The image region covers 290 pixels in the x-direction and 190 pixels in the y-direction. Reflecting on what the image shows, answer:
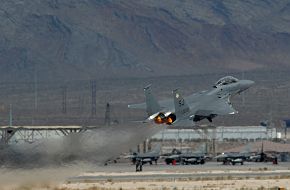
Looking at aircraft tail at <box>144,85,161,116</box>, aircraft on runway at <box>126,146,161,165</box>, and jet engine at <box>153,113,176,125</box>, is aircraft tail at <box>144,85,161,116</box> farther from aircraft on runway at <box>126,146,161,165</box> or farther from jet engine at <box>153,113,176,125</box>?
aircraft on runway at <box>126,146,161,165</box>

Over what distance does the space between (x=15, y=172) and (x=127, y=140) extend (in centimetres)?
942

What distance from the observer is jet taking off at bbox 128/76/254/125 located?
115 meters

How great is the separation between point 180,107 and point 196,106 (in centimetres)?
352

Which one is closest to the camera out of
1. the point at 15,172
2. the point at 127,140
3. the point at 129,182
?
the point at 15,172

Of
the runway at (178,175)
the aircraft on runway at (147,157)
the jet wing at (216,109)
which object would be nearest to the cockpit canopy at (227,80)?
the jet wing at (216,109)

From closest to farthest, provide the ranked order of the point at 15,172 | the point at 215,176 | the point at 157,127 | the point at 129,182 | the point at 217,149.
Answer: the point at 15,172, the point at 157,127, the point at 129,182, the point at 215,176, the point at 217,149

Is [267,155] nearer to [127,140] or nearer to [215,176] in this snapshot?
[215,176]

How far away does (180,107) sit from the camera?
115 meters

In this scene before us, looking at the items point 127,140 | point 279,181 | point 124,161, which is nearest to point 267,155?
point 124,161

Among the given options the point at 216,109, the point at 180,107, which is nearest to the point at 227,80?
the point at 216,109

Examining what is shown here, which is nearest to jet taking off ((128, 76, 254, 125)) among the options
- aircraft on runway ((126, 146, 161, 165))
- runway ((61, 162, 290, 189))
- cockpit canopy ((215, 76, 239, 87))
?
cockpit canopy ((215, 76, 239, 87))

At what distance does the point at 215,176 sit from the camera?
115 m

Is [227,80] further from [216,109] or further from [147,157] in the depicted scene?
[147,157]

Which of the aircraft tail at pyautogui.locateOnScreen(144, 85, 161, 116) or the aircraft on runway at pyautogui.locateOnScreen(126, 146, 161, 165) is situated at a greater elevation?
the aircraft tail at pyautogui.locateOnScreen(144, 85, 161, 116)
